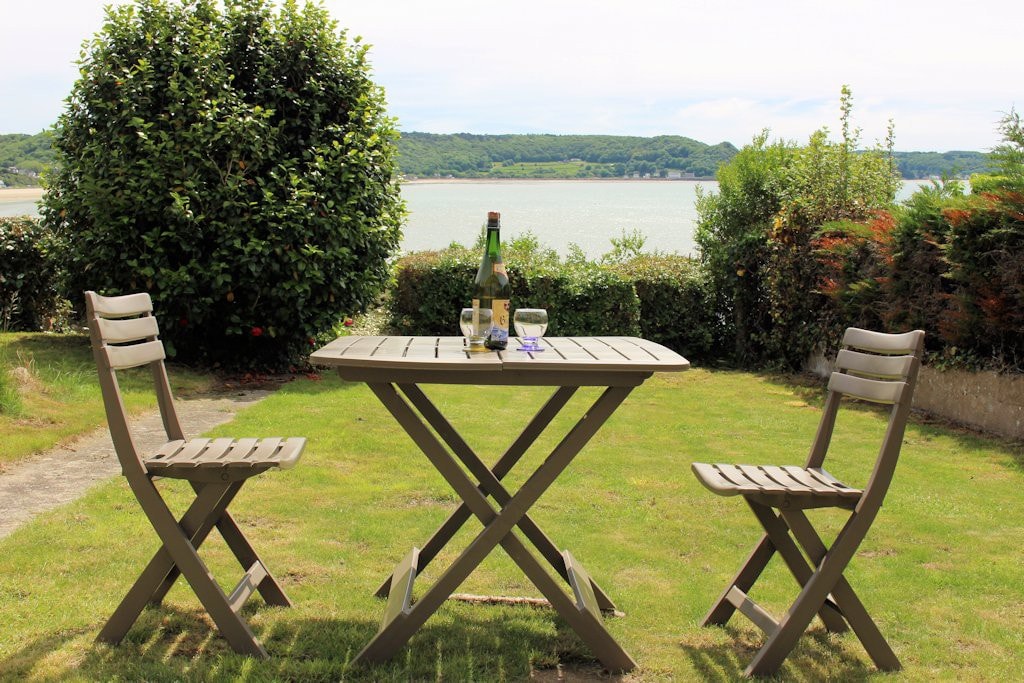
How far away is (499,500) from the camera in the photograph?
375cm

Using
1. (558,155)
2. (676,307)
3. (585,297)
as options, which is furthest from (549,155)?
(585,297)

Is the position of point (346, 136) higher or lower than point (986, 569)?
higher

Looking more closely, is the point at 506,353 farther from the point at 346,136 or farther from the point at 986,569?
the point at 346,136

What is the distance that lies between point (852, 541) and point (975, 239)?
5.45 m

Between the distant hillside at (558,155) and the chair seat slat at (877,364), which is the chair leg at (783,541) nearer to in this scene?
the chair seat slat at (877,364)

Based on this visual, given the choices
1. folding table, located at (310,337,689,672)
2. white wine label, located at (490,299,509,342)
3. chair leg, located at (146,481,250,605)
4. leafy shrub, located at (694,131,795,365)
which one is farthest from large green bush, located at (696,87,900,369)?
chair leg, located at (146,481,250,605)

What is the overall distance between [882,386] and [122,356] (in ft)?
9.54

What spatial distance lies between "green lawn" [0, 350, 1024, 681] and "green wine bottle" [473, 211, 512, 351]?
3.89ft

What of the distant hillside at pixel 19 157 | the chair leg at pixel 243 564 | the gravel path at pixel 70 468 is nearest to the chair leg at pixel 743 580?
the chair leg at pixel 243 564

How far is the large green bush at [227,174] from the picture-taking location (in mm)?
8859

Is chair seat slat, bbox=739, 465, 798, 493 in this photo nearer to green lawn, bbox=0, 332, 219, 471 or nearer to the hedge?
green lawn, bbox=0, 332, 219, 471

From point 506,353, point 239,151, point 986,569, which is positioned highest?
point 239,151

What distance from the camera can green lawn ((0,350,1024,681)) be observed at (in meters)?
3.41

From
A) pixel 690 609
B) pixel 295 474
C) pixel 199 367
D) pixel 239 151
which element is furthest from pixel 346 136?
pixel 690 609
